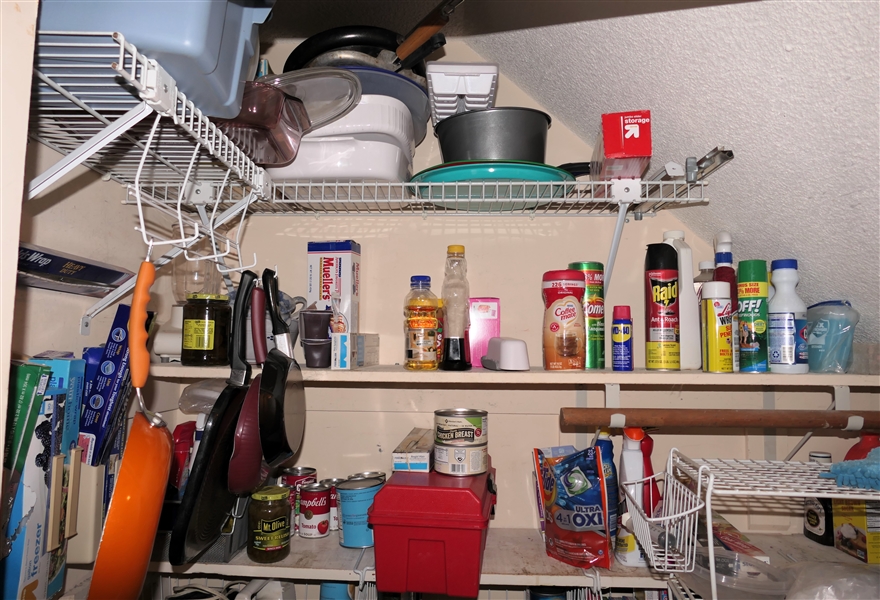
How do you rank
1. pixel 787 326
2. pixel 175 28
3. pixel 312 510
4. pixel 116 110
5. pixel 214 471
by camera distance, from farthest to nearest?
pixel 312 510 → pixel 787 326 → pixel 214 471 → pixel 116 110 → pixel 175 28

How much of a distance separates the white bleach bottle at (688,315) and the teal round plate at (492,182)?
315 millimetres

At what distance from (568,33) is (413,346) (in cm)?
73

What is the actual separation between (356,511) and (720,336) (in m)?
0.89

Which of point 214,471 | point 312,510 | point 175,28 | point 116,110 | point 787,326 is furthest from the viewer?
point 312,510

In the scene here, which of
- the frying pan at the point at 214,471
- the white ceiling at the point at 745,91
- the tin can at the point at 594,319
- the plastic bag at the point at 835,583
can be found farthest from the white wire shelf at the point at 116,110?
the plastic bag at the point at 835,583

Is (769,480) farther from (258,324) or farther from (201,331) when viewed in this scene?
(201,331)

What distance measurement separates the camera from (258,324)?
1041mm

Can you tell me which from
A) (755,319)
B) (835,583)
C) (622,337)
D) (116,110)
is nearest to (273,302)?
(116,110)

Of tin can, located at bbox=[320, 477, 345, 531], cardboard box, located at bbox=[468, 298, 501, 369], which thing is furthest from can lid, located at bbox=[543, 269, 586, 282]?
tin can, located at bbox=[320, 477, 345, 531]

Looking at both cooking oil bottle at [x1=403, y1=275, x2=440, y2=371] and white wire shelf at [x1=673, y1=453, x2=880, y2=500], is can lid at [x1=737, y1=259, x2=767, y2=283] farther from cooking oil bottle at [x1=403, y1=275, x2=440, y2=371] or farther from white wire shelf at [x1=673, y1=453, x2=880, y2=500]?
cooking oil bottle at [x1=403, y1=275, x2=440, y2=371]

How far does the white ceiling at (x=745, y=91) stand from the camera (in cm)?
73

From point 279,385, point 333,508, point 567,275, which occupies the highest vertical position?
point 567,275

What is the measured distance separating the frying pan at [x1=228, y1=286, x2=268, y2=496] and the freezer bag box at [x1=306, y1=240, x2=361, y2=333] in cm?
23

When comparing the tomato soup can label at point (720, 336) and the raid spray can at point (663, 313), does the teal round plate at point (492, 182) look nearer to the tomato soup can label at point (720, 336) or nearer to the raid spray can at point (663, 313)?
the raid spray can at point (663, 313)
